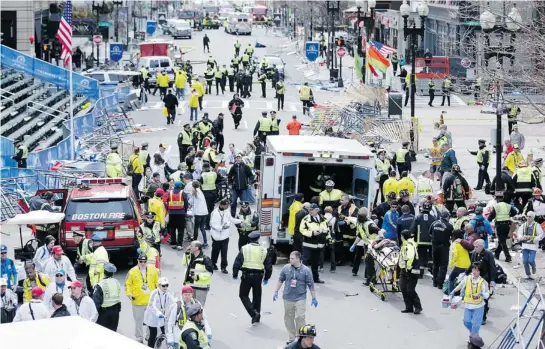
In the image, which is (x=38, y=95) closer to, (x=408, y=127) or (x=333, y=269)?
(x=408, y=127)

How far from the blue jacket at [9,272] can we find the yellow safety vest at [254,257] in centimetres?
351

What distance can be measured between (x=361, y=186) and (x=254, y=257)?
520 cm

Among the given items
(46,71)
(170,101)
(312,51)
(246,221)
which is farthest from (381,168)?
(312,51)

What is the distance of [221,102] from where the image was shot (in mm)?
51250

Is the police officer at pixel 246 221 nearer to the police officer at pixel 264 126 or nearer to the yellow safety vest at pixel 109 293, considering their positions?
the yellow safety vest at pixel 109 293

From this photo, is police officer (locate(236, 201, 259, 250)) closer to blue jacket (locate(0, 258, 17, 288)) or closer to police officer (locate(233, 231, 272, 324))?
police officer (locate(233, 231, 272, 324))

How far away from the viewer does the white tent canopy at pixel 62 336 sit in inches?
358

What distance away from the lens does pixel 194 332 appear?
13.6m

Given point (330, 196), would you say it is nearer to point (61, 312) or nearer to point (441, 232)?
point (441, 232)

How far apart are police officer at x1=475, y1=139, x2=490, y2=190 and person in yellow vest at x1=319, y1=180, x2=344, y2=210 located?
782 centimetres

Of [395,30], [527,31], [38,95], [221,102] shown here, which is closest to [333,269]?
[527,31]

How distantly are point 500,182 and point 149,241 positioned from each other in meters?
9.11

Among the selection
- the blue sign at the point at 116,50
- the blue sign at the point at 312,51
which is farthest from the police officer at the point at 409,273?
the blue sign at the point at 312,51

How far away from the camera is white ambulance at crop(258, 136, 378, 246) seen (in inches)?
862
